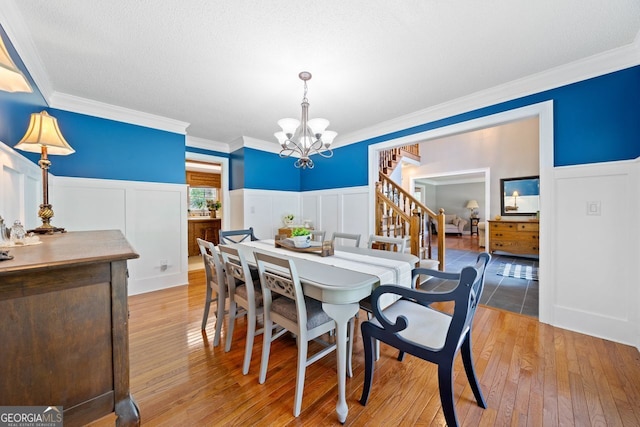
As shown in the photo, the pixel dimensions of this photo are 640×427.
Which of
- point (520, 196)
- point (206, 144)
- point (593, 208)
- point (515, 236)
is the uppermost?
point (206, 144)

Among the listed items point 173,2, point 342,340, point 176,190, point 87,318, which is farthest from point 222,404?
point 176,190

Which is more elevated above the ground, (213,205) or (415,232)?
(213,205)

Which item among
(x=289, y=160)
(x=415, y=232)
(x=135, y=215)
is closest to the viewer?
(x=135, y=215)

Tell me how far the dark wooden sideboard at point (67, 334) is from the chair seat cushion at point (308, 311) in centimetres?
84

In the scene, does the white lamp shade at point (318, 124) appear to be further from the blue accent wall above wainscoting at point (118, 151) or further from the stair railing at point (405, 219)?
the blue accent wall above wainscoting at point (118, 151)

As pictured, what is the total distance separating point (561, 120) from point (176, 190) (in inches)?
190

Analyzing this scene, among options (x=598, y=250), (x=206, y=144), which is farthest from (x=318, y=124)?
(x=206, y=144)

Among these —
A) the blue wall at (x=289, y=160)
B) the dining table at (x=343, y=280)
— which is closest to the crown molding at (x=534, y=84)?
the blue wall at (x=289, y=160)

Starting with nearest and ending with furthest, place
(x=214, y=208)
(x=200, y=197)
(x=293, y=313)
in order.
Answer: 1. (x=293, y=313)
2. (x=214, y=208)
3. (x=200, y=197)

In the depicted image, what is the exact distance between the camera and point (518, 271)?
4363mm

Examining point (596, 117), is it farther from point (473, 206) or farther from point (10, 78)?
point (473, 206)

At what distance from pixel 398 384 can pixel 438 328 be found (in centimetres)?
56

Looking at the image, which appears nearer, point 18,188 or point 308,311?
point 308,311

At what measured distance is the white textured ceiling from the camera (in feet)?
5.36
